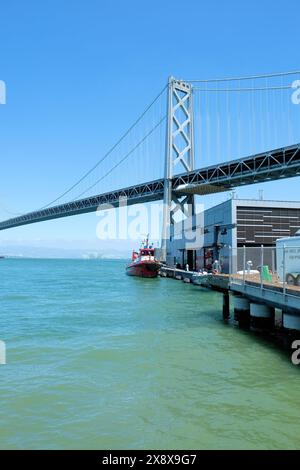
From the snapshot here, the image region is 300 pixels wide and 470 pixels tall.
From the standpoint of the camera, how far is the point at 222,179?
183ft

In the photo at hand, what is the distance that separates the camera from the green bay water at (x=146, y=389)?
6141 millimetres

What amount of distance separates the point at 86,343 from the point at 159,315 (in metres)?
6.55

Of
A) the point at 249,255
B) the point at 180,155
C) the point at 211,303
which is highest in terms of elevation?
the point at 180,155

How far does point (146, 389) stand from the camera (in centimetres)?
822

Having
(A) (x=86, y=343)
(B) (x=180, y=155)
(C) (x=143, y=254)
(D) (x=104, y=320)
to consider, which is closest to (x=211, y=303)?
(D) (x=104, y=320)

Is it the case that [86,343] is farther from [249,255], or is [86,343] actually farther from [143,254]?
[143,254]

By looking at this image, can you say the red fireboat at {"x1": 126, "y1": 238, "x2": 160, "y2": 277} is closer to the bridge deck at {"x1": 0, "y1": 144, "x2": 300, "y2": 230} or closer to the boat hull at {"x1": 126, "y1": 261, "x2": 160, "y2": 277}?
the boat hull at {"x1": 126, "y1": 261, "x2": 160, "y2": 277}
